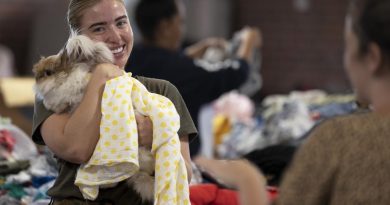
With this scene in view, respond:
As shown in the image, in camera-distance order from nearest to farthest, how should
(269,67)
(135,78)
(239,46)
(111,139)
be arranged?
(111,139), (135,78), (239,46), (269,67)

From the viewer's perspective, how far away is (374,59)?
1.39 meters

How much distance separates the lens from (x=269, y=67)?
26.3ft

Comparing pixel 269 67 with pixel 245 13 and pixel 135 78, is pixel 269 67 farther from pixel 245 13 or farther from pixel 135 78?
pixel 135 78

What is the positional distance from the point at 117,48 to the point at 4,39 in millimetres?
6629

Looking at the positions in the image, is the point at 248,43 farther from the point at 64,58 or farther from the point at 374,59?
the point at 374,59

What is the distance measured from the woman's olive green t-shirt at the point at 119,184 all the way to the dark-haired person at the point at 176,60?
3.90 feet

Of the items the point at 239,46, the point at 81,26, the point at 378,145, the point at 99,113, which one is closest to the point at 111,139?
the point at 99,113

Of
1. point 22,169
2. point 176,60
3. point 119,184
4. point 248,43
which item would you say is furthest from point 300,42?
point 119,184

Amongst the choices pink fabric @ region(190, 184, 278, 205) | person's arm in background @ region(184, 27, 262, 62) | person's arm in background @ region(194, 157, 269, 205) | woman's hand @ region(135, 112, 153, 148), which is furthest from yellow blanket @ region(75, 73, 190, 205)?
person's arm in background @ region(184, 27, 262, 62)

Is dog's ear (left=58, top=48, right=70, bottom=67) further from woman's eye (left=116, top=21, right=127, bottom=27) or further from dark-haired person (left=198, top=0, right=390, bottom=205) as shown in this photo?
dark-haired person (left=198, top=0, right=390, bottom=205)

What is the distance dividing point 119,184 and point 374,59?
2.28 ft

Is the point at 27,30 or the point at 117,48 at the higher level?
the point at 117,48

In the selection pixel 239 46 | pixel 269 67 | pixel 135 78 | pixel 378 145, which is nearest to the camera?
pixel 378 145

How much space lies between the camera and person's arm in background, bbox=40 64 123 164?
173cm
